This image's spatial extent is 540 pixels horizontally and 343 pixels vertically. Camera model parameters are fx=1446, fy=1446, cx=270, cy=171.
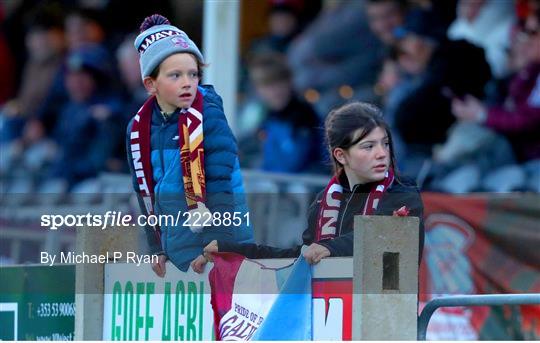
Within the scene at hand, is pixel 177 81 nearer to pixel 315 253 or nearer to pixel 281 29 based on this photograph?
pixel 315 253

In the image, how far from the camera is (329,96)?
10719 millimetres

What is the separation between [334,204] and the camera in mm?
5031

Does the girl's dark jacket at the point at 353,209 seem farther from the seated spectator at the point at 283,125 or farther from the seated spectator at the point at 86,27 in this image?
the seated spectator at the point at 86,27

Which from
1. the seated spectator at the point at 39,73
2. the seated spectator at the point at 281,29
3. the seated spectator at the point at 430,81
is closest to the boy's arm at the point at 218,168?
the seated spectator at the point at 430,81

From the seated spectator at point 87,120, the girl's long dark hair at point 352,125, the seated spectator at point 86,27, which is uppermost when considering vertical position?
the seated spectator at point 86,27

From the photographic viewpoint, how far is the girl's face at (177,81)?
5375 mm

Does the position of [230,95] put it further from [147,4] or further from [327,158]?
[327,158]

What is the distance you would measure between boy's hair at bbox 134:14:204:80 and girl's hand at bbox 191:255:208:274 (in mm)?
717

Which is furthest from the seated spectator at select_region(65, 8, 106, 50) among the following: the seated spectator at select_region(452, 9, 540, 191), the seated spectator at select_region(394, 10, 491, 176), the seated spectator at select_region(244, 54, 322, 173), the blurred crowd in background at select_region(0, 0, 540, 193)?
the seated spectator at select_region(452, 9, 540, 191)

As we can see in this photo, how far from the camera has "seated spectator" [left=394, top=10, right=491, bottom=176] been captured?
31.6 ft

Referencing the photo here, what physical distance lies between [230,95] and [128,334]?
472 centimetres

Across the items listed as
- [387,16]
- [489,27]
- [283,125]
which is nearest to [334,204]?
[489,27]

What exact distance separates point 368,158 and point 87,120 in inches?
294

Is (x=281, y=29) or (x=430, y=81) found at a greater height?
(x=281, y=29)
